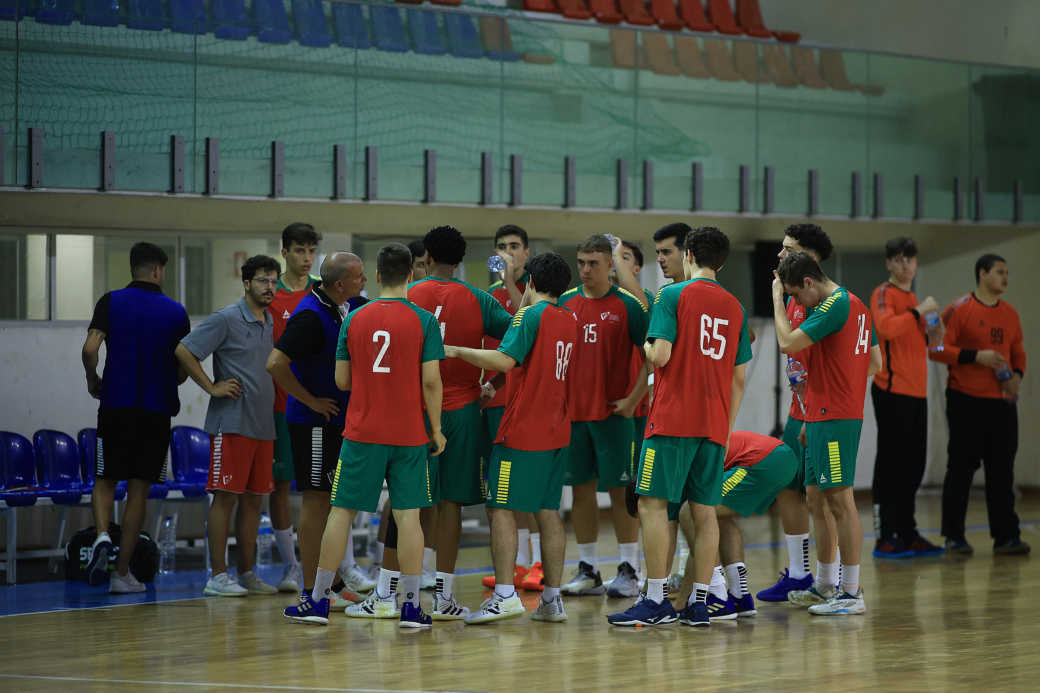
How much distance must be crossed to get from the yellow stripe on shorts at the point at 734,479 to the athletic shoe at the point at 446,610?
4.73 ft

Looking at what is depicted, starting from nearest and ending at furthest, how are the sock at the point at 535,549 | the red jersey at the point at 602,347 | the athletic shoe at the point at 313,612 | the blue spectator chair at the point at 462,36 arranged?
1. the athletic shoe at the point at 313,612
2. the red jersey at the point at 602,347
3. the sock at the point at 535,549
4. the blue spectator chair at the point at 462,36

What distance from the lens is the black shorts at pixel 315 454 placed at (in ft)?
19.6

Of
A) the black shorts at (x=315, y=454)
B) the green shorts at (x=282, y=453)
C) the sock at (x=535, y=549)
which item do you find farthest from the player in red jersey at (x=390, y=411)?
the sock at (x=535, y=549)

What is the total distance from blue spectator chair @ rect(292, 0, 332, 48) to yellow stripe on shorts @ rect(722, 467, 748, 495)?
4929 mm

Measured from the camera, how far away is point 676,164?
10109mm

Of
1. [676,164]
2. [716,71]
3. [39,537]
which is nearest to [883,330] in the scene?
[676,164]

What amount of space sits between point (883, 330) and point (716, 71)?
3.43 meters

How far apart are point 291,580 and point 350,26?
447 centimetres

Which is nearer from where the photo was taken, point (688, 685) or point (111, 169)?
point (688, 685)

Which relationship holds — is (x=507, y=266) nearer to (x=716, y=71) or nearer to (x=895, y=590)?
(x=895, y=590)

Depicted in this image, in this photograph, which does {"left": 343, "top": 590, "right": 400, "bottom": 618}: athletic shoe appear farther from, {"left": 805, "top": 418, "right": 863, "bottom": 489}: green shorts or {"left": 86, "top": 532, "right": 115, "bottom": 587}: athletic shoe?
{"left": 805, "top": 418, "right": 863, "bottom": 489}: green shorts

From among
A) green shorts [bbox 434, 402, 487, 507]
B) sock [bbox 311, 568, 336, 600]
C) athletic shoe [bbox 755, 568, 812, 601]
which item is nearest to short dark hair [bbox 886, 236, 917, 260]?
athletic shoe [bbox 755, 568, 812, 601]

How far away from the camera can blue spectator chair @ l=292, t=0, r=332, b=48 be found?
28.3 feet

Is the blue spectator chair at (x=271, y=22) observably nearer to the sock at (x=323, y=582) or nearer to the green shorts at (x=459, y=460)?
the green shorts at (x=459, y=460)
